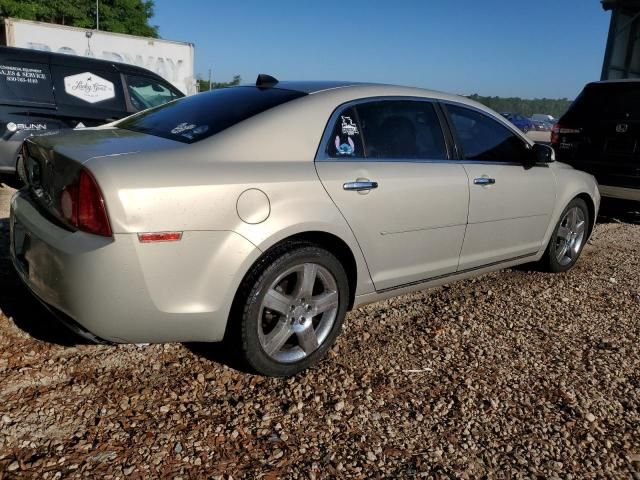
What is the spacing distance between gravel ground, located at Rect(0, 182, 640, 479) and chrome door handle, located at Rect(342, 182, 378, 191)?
3.16 ft

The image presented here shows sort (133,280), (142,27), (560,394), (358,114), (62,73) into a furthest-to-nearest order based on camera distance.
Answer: (142,27)
(62,73)
(358,114)
(560,394)
(133,280)

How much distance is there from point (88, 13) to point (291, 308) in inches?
1709

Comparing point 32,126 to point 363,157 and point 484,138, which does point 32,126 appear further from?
point 484,138

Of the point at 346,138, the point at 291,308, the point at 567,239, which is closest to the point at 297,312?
the point at 291,308

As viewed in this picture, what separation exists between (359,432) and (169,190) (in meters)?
1.34

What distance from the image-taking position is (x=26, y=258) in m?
2.59

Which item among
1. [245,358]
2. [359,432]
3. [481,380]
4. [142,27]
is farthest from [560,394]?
[142,27]

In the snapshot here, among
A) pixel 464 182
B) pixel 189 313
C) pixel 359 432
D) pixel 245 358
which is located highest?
pixel 464 182

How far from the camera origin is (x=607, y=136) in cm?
627

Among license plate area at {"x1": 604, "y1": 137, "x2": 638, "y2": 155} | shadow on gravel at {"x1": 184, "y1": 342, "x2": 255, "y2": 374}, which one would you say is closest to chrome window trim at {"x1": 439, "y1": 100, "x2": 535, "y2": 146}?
shadow on gravel at {"x1": 184, "y1": 342, "x2": 255, "y2": 374}

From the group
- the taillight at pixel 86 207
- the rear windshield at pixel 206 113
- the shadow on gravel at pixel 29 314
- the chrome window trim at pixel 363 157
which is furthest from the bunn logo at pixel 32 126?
the chrome window trim at pixel 363 157

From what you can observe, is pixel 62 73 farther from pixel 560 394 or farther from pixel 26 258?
pixel 560 394

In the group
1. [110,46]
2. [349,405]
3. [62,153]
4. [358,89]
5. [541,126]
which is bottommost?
[349,405]

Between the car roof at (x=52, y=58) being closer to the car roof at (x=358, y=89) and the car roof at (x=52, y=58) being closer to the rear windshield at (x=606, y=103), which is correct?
the car roof at (x=358, y=89)
